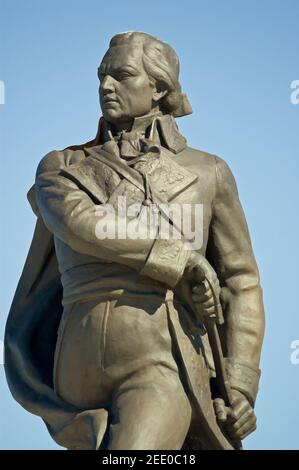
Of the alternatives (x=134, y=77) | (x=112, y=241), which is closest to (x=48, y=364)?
(x=112, y=241)

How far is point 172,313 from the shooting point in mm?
11031

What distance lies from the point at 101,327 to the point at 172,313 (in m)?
0.48

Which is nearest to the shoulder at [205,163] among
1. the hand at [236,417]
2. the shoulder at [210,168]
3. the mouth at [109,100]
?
the shoulder at [210,168]

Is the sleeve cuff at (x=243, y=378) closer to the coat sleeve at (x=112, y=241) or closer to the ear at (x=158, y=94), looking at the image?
the coat sleeve at (x=112, y=241)

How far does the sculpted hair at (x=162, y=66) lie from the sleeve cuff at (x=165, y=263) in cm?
132

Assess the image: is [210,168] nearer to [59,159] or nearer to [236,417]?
[59,159]

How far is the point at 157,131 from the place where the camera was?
461 inches

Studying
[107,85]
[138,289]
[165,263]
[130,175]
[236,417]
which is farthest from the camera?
[107,85]

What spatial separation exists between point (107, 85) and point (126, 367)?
A: 6.64 ft

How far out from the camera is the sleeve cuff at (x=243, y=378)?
11336 millimetres

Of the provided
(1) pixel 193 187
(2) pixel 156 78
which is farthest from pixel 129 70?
(1) pixel 193 187

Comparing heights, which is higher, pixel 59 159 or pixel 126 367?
pixel 59 159

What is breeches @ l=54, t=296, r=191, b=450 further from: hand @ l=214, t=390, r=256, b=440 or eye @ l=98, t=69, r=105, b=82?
eye @ l=98, t=69, r=105, b=82

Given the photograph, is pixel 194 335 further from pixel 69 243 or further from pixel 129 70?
pixel 129 70
